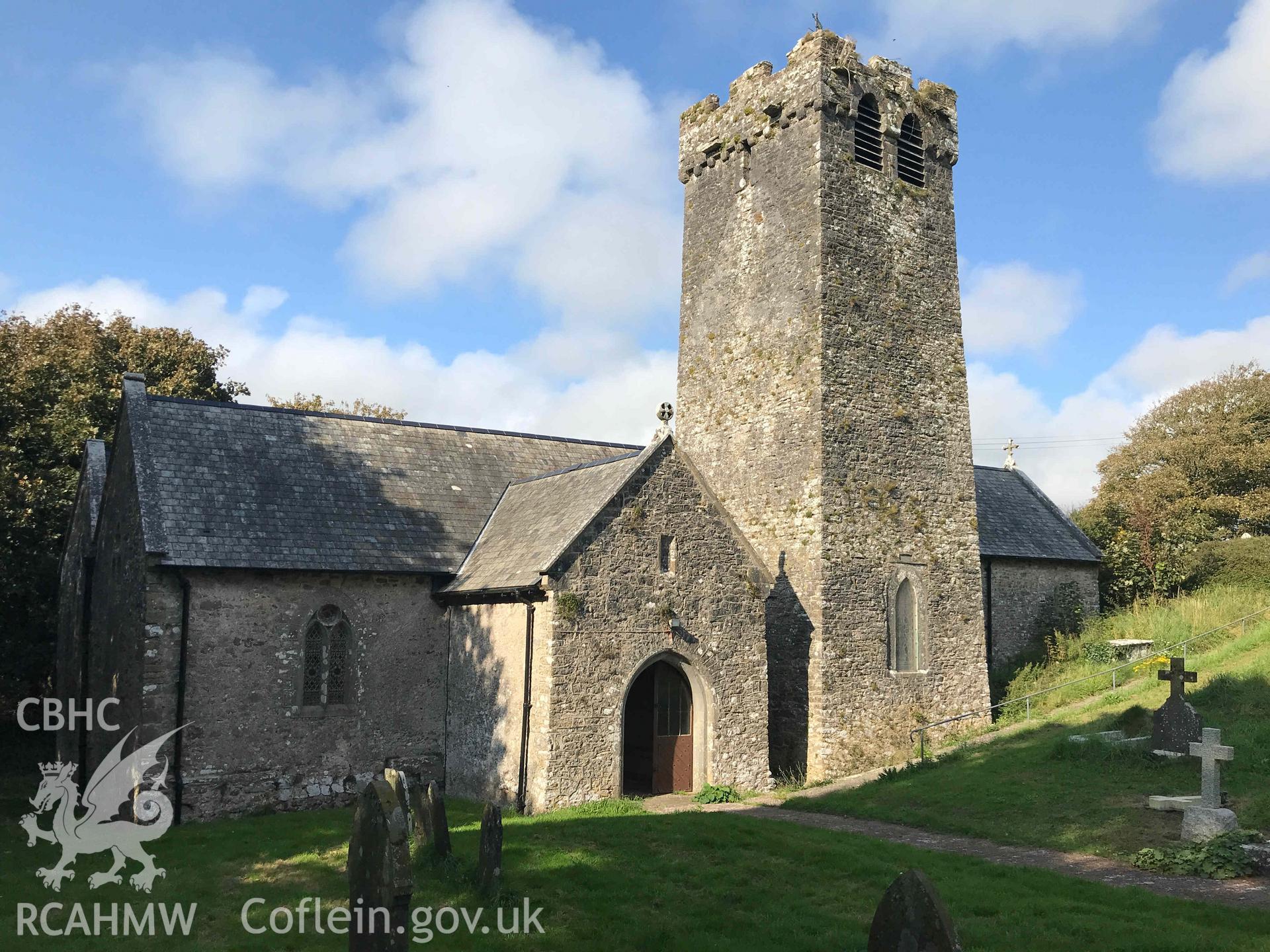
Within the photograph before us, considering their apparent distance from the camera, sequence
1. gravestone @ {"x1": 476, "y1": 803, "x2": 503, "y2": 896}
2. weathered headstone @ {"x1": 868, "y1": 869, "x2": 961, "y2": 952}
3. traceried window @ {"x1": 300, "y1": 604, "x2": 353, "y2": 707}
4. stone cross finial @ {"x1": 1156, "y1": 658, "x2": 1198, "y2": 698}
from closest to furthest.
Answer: weathered headstone @ {"x1": 868, "y1": 869, "x2": 961, "y2": 952}, gravestone @ {"x1": 476, "y1": 803, "x2": 503, "y2": 896}, stone cross finial @ {"x1": 1156, "y1": 658, "x2": 1198, "y2": 698}, traceried window @ {"x1": 300, "y1": 604, "x2": 353, "y2": 707}

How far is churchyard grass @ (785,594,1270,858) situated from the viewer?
14648 millimetres

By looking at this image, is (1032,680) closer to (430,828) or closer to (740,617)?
(740,617)

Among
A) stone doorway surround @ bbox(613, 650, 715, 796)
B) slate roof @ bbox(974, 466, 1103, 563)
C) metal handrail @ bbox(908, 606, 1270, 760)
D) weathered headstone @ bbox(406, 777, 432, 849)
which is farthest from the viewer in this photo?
slate roof @ bbox(974, 466, 1103, 563)

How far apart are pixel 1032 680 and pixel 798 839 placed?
14875mm

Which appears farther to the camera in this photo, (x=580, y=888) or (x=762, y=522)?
(x=762, y=522)

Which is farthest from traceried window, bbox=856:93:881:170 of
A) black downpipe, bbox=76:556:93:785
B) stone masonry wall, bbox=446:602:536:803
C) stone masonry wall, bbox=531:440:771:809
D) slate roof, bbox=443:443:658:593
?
black downpipe, bbox=76:556:93:785

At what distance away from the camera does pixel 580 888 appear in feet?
38.5

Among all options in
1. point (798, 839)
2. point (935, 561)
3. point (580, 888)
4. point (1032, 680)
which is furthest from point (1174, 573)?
point (580, 888)

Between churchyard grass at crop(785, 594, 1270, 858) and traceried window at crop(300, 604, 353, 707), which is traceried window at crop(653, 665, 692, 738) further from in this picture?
traceried window at crop(300, 604, 353, 707)

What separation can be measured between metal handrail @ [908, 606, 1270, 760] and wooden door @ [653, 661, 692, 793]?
5231 millimetres

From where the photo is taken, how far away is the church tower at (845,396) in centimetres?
2195

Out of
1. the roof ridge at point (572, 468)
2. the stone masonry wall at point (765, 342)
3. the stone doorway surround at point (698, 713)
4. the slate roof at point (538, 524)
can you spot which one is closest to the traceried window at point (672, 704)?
the stone doorway surround at point (698, 713)

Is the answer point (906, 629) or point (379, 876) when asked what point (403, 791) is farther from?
point (906, 629)

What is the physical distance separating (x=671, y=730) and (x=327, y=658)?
7283 mm
